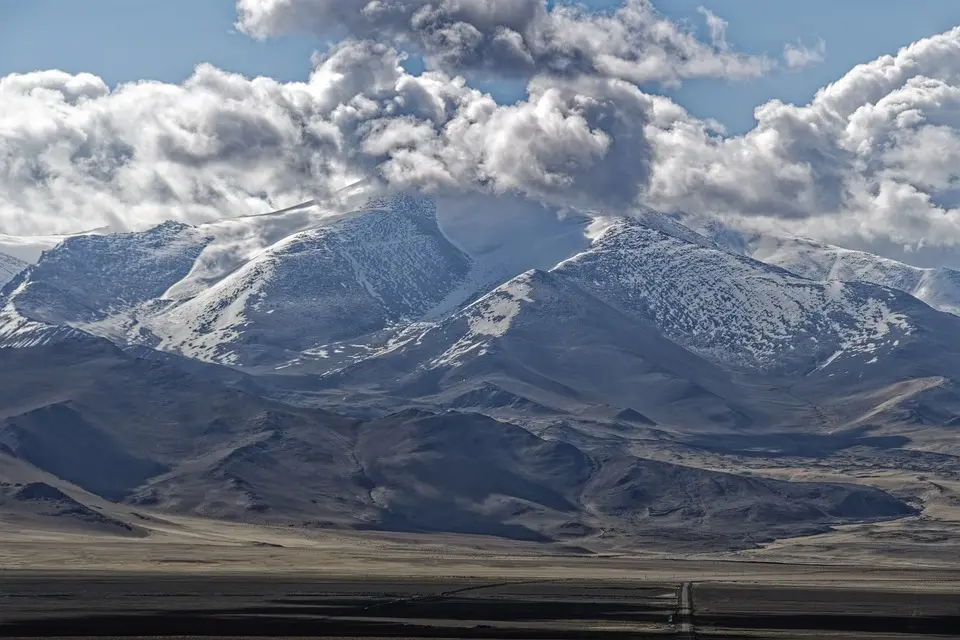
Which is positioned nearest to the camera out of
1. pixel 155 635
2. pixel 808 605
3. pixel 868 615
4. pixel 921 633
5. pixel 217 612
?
pixel 155 635

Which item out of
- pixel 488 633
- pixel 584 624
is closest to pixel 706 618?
pixel 584 624

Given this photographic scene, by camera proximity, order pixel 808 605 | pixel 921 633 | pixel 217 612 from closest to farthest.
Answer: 1. pixel 921 633
2. pixel 217 612
3. pixel 808 605

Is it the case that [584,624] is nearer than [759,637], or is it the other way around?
[759,637]

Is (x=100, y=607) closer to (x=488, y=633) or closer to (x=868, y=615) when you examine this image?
(x=488, y=633)

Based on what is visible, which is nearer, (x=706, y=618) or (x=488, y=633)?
(x=488, y=633)

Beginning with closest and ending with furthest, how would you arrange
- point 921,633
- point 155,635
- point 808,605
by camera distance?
point 155,635
point 921,633
point 808,605

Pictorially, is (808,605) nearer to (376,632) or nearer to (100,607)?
(376,632)

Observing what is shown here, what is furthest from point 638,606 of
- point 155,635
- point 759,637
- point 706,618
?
point 155,635

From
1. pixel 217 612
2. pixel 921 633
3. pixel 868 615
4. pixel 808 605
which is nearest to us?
pixel 921 633
